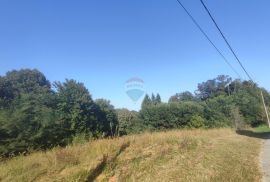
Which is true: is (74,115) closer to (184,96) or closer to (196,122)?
(196,122)

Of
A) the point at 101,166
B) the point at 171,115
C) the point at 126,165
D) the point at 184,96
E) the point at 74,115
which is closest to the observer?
the point at 101,166

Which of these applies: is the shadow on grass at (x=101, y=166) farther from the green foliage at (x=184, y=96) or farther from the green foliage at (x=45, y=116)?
the green foliage at (x=184, y=96)

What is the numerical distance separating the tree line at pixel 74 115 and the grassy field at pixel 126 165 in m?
3.17

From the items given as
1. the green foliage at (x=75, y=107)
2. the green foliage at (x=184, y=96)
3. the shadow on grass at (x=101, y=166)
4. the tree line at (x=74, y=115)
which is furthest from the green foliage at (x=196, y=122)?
the green foliage at (x=184, y=96)

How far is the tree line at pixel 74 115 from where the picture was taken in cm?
2328

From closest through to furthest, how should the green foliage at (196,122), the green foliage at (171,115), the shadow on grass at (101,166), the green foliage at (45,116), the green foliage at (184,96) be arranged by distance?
1. the shadow on grass at (101,166)
2. the green foliage at (45,116)
3. the green foliage at (196,122)
4. the green foliage at (171,115)
5. the green foliage at (184,96)

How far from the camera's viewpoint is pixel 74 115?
37344 millimetres

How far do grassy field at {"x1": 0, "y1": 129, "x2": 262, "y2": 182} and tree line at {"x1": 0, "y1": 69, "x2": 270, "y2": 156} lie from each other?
317cm

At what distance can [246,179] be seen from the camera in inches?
335

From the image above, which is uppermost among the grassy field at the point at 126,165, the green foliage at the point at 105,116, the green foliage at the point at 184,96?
the green foliage at the point at 184,96

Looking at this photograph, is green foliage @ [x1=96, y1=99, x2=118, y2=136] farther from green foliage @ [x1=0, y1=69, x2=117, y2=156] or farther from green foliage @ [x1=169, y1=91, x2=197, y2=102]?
green foliage @ [x1=169, y1=91, x2=197, y2=102]

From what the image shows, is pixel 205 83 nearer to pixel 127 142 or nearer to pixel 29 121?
pixel 29 121

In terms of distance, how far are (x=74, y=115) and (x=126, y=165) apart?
97.1ft

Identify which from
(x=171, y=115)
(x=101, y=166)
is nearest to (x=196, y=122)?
(x=171, y=115)
